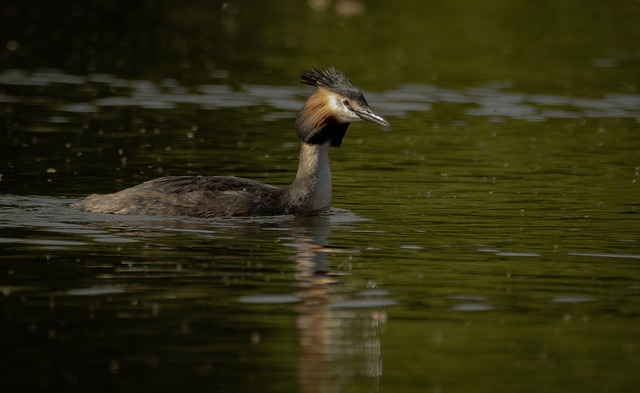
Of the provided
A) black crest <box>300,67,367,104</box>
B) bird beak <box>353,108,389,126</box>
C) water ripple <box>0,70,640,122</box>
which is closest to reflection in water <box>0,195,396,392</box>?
bird beak <box>353,108,389,126</box>

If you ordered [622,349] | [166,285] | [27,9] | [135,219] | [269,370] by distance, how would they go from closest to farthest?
[269,370]
[622,349]
[166,285]
[135,219]
[27,9]

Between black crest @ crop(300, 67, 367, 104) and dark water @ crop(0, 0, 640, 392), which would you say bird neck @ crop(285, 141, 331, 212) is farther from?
black crest @ crop(300, 67, 367, 104)

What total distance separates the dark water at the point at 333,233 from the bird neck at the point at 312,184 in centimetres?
22

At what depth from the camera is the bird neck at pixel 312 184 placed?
21547 millimetres

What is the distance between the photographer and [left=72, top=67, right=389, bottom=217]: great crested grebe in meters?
20.9

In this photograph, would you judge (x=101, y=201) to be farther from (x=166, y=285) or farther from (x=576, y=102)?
(x=576, y=102)

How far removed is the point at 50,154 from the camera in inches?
1051

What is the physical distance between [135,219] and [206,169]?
522cm

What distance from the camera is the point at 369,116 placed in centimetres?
2108

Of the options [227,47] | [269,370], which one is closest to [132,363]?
[269,370]

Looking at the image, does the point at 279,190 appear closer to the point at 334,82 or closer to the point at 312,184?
the point at 312,184

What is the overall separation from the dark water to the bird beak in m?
1.35

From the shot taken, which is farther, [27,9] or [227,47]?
[27,9]

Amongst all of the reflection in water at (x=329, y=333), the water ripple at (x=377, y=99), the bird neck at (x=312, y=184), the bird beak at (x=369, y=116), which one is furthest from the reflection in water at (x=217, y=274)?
the water ripple at (x=377, y=99)
